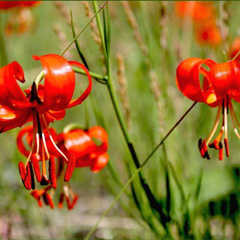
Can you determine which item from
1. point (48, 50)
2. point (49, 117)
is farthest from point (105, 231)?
point (48, 50)

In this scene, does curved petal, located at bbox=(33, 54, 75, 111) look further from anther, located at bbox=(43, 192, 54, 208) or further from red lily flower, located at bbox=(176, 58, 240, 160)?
anther, located at bbox=(43, 192, 54, 208)

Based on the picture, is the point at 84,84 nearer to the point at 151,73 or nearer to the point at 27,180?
the point at 151,73

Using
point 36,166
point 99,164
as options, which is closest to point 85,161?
point 99,164

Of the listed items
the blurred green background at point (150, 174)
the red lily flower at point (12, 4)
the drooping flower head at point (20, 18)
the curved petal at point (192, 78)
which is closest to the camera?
the curved petal at point (192, 78)

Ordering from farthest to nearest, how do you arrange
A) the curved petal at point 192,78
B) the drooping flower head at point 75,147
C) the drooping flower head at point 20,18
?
the drooping flower head at point 20,18 < the drooping flower head at point 75,147 < the curved petal at point 192,78

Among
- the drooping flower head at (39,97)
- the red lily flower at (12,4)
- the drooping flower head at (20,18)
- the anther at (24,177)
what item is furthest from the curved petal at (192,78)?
the drooping flower head at (20,18)

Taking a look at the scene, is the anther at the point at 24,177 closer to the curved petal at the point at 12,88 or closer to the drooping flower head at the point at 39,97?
the drooping flower head at the point at 39,97

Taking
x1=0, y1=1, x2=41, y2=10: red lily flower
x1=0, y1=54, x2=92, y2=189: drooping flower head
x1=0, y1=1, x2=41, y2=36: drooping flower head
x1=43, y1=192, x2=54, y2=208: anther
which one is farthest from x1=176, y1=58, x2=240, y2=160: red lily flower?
x1=0, y1=1, x2=41, y2=36: drooping flower head

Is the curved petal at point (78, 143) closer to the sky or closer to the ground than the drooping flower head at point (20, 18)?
closer to the ground
